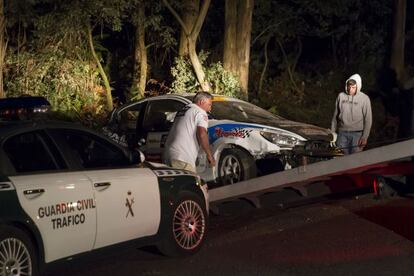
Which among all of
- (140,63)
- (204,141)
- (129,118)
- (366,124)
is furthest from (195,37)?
(204,141)

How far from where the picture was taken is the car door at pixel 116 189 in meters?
6.74

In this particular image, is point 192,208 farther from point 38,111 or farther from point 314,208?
point 314,208

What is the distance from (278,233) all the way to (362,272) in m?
2.03

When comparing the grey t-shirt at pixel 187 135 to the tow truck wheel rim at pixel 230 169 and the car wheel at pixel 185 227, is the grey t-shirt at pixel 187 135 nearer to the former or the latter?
the car wheel at pixel 185 227

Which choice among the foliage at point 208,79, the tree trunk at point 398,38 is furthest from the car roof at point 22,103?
the tree trunk at point 398,38

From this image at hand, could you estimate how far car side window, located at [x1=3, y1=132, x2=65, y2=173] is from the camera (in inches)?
247

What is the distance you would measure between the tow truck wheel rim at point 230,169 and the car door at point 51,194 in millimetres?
4418

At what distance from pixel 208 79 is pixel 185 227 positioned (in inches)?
396

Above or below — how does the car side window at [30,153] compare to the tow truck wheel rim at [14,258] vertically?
above

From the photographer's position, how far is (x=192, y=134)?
898 centimetres

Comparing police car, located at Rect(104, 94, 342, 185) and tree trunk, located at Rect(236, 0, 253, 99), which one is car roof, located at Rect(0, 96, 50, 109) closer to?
police car, located at Rect(104, 94, 342, 185)

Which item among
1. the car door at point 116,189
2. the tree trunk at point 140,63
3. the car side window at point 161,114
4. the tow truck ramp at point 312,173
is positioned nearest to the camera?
the car door at point 116,189

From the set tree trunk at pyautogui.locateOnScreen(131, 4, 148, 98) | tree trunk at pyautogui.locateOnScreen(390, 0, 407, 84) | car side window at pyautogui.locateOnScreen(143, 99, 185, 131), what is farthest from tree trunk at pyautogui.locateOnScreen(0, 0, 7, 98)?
tree trunk at pyautogui.locateOnScreen(390, 0, 407, 84)

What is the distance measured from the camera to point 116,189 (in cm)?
689
